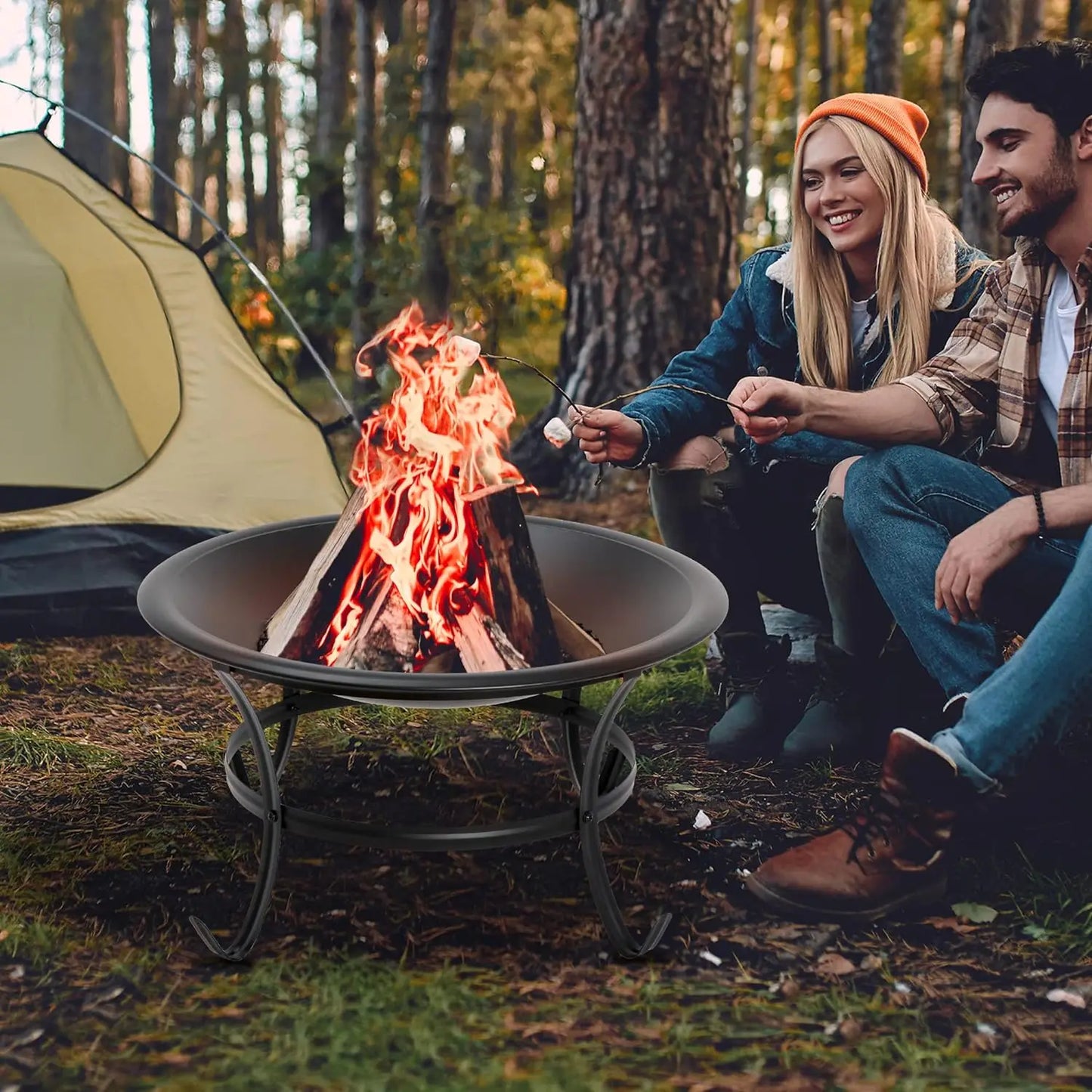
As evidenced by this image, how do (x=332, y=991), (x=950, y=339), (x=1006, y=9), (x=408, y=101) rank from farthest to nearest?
(x=408, y=101) < (x=1006, y=9) < (x=950, y=339) < (x=332, y=991)

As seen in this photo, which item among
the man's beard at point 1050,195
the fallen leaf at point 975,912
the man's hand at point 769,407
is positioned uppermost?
the man's beard at point 1050,195

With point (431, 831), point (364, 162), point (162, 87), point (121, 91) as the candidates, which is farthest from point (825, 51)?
point (121, 91)

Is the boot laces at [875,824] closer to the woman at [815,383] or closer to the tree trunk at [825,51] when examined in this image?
the woman at [815,383]

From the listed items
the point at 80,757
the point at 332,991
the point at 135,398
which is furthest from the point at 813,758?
the point at 135,398

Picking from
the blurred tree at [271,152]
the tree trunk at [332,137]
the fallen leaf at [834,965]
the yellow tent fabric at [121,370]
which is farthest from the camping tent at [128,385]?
the blurred tree at [271,152]

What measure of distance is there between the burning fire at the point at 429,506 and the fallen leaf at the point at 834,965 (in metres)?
0.96

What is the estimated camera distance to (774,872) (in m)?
2.64

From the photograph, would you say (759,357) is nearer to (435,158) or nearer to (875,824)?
(875,824)

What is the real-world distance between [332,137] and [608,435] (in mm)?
6515

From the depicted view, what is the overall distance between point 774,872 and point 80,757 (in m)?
1.86

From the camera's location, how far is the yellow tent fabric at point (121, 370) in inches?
172

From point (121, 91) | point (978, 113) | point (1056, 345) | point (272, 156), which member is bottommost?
point (1056, 345)

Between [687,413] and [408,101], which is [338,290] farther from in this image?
[687,413]

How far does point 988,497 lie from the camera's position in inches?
114
